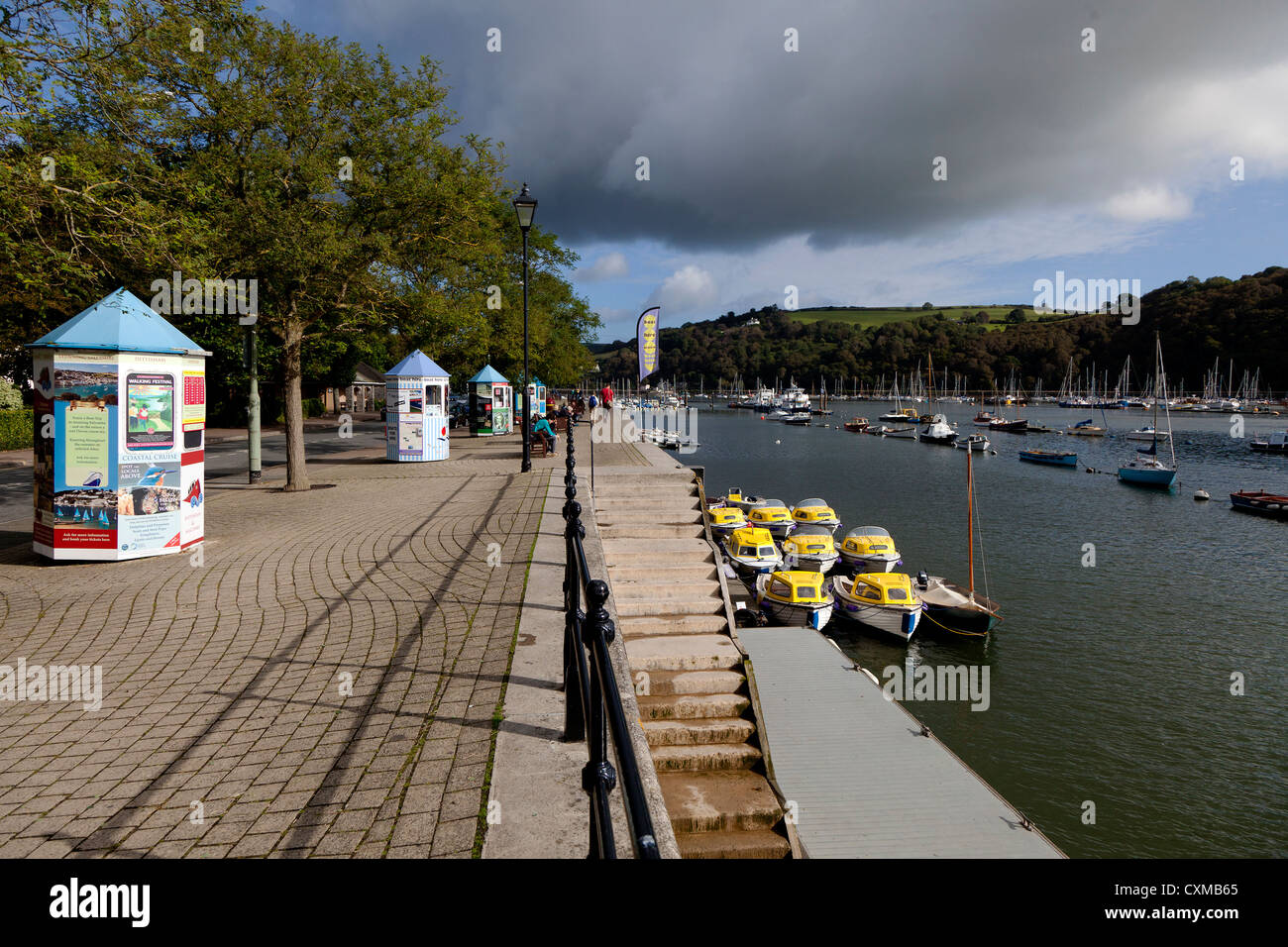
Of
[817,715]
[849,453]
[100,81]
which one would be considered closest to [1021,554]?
[817,715]

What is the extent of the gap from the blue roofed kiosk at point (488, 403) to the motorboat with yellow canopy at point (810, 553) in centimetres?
1594

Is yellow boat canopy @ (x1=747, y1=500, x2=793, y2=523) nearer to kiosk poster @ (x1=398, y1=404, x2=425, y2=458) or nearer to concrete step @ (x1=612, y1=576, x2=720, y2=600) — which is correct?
kiosk poster @ (x1=398, y1=404, x2=425, y2=458)

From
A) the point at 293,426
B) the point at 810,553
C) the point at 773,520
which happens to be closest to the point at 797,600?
the point at 810,553

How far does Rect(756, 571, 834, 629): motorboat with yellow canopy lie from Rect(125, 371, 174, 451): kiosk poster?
20.3m

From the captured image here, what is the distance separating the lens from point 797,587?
85.1 feet

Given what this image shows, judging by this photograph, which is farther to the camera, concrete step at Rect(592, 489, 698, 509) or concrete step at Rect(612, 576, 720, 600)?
concrete step at Rect(592, 489, 698, 509)

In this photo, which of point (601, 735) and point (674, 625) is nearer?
point (601, 735)

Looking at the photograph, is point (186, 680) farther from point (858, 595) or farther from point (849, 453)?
point (849, 453)

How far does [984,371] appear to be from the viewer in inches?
7849

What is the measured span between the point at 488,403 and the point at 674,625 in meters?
27.9

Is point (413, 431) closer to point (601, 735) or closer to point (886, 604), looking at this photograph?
point (886, 604)

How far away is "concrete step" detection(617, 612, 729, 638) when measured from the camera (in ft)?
35.6

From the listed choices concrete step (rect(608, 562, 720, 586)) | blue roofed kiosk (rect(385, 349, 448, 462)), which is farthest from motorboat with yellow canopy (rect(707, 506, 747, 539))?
concrete step (rect(608, 562, 720, 586))

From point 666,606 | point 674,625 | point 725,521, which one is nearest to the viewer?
point 674,625
